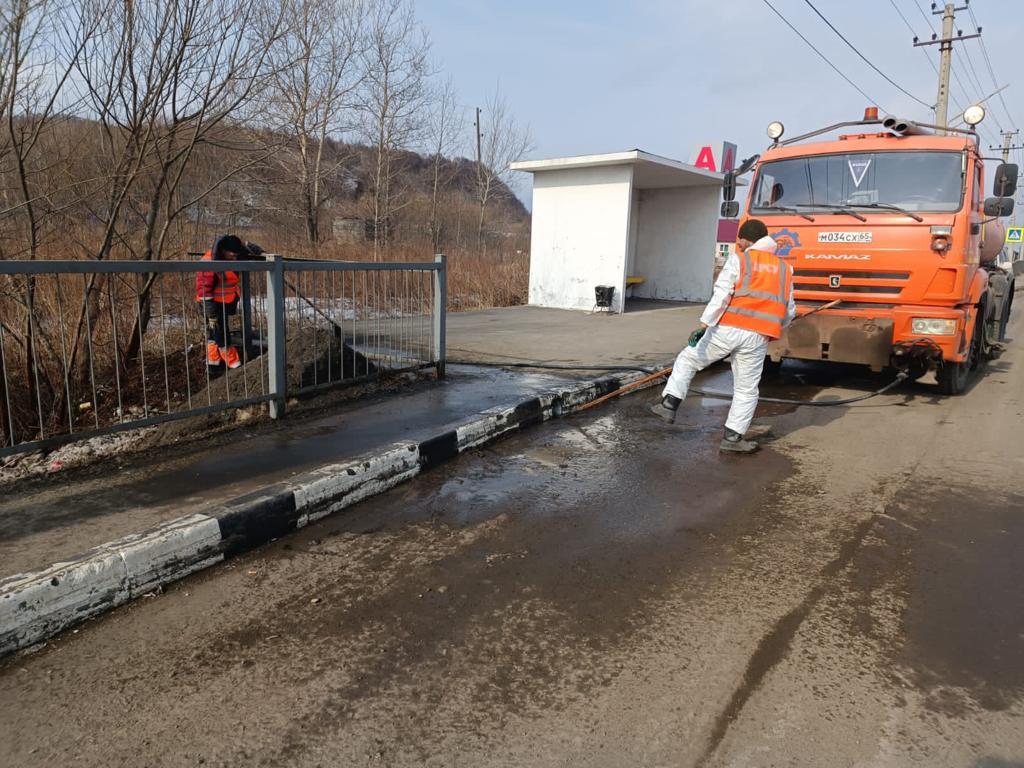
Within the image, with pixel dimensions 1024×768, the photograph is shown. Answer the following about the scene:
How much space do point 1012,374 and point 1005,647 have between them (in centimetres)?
866

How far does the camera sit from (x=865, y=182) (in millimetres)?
7414

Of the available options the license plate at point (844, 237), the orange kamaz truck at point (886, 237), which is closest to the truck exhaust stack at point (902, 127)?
the orange kamaz truck at point (886, 237)

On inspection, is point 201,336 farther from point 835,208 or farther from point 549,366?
point 835,208

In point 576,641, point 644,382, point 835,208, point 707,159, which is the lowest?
point 576,641

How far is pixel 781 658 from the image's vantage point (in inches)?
108

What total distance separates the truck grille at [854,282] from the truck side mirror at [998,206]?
144 centimetres

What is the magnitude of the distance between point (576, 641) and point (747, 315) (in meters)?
3.50

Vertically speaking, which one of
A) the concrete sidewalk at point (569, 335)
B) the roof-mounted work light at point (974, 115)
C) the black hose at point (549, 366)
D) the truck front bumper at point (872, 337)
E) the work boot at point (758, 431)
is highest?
the roof-mounted work light at point (974, 115)

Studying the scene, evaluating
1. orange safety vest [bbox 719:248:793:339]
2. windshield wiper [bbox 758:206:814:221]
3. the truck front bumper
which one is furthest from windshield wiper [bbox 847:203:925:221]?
orange safety vest [bbox 719:248:793:339]

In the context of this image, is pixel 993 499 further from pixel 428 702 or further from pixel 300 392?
pixel 300 392

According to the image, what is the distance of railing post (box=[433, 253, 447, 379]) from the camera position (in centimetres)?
732

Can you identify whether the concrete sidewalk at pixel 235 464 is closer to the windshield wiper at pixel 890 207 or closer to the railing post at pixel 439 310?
the railing post at pixel 439 310

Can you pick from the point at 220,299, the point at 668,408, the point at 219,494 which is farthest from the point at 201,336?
the point at 668,408

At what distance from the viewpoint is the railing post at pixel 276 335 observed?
18.2 ft
